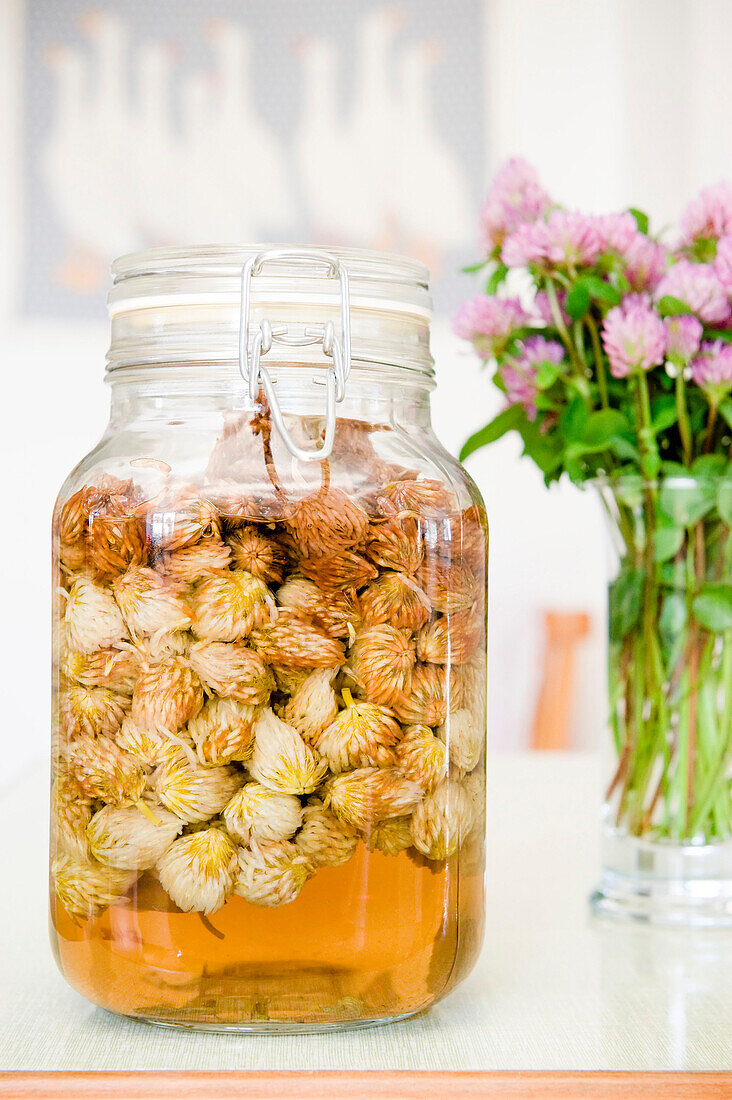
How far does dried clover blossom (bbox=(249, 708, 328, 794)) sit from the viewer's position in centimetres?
41

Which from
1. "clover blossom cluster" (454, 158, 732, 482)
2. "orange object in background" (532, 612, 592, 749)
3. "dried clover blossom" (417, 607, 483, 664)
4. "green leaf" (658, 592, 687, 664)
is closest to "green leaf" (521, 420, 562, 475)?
"clover blossom cluster" (454, 158, 732, 482)

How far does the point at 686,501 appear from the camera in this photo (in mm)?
614

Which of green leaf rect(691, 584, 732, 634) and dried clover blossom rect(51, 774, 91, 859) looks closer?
dried clover blossom rect(51, 774, 91, 859)

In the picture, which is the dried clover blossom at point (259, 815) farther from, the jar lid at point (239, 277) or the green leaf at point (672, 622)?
the green leaf at point (672, 622)

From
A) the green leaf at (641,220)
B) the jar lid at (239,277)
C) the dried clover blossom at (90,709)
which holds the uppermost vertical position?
the green leaf at (641,220)

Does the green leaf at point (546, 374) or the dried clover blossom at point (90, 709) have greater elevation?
the green leaf at point (546, 374)

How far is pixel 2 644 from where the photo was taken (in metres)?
2.26

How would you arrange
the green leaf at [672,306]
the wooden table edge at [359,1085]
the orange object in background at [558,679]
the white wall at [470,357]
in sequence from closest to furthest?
the wooden table edge at [359,1085] → the green leaf at [672,306] → the orange object in background at [558,679] → the white wall at [470,357]

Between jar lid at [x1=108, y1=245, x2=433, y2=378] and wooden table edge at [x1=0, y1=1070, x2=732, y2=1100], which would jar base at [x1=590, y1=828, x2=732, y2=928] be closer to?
wooden table edge at [x1=0, y1=1070, x2=732, y2=1100]

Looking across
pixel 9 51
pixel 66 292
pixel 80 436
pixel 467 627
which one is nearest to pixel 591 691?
pixel 80 436

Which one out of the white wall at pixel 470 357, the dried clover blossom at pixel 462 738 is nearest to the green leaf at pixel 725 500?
the dried clover blossom at pixel 462 738

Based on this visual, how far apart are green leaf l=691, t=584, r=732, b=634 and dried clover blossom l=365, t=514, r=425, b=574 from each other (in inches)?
9.4

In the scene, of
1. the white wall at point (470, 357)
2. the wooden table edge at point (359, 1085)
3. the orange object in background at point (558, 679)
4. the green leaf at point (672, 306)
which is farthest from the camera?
the white wall at point (470, 357)

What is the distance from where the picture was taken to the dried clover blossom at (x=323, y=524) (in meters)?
0.42
